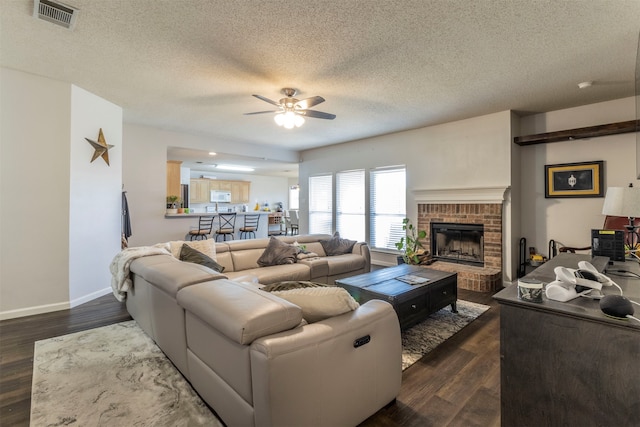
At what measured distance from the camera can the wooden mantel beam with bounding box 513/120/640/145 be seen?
370 cm

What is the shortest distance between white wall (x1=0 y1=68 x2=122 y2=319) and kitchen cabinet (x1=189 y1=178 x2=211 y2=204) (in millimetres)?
6577

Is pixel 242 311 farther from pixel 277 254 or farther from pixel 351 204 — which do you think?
pixel 351 204

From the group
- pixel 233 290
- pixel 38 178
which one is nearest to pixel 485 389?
pixel 233 290

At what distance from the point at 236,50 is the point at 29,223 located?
10.1 feet

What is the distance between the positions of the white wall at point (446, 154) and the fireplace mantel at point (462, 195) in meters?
0.09

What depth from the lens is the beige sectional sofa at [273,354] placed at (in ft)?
4.20

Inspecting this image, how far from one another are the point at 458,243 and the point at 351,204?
2.44 m

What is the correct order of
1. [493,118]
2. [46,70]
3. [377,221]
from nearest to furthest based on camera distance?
[46,70]
[493,118]
[377,221]

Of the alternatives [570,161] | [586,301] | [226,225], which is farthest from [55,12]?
[570,161]

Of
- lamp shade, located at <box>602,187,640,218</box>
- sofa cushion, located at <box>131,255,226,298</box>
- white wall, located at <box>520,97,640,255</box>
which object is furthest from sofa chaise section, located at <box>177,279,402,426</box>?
white wall, located at <box>520,97,640,255</box>

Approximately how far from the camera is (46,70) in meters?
3.16

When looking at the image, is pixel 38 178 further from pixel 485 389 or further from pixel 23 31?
pixel 485 389

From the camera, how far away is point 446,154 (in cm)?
508

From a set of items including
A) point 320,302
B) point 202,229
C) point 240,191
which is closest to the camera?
point 320,302
